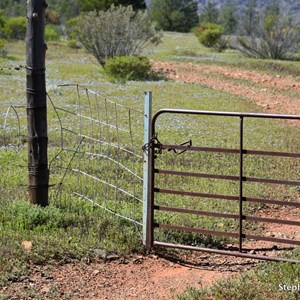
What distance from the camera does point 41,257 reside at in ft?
19.1

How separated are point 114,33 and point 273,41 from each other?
33.3ft

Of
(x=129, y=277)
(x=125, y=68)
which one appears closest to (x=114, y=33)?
(x=125, y=68)

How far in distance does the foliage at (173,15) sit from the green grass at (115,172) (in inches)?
1943

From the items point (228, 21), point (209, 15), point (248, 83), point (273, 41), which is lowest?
point (248, 83)

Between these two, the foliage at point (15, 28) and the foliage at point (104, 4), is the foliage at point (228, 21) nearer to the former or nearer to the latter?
the foliage at point (104, 4)

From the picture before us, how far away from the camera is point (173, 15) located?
231ft

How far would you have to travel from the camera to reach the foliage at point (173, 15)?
232 feet

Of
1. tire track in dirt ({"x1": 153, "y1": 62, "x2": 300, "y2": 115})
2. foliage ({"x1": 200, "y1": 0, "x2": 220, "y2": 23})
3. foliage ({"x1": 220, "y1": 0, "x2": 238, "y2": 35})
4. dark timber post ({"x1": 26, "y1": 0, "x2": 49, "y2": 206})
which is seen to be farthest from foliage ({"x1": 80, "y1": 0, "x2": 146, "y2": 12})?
foliage ({"x1": 200, "y1": 0, "x2": 220, "y2": 23})

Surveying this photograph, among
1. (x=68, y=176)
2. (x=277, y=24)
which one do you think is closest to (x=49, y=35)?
(x=277, y=24)

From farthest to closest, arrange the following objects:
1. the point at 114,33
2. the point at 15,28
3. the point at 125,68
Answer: the point at 15,28 < the point at 114,33 < the point at 125,68

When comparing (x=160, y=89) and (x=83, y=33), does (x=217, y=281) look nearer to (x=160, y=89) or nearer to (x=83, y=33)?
(x=160, y=89)

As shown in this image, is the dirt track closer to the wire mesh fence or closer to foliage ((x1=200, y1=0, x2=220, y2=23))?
the wire mesh fence

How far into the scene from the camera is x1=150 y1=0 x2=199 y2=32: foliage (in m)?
70.6

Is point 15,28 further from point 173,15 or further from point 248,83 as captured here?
point 248,83
